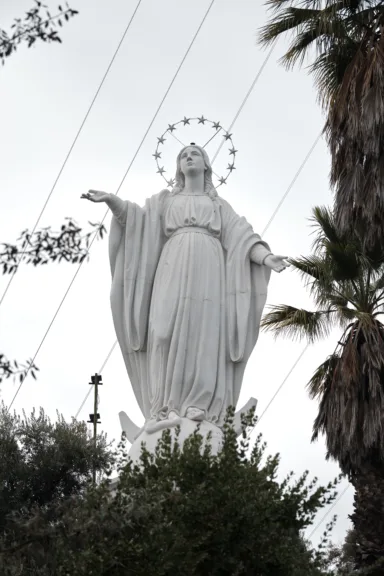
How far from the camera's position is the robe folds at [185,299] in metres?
17.2

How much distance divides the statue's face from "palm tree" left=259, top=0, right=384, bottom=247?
11.5ft

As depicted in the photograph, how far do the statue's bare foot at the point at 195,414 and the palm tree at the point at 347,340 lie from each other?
12.2 feet

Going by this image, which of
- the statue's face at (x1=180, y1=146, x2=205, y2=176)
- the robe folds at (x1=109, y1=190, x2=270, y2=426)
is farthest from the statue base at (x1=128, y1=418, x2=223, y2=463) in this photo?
the statue's face at (x1=180, y1=146, x2=205, y2=176)

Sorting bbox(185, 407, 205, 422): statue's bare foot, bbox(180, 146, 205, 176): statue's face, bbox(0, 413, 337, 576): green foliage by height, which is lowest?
bbox(0, 413, 337, 576): green foliage

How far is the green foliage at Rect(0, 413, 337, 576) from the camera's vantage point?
12164 mm

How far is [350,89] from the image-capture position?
2133cm

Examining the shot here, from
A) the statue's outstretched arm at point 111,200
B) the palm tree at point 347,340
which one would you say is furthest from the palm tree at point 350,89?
the statue's outstretched arm at point 111,200

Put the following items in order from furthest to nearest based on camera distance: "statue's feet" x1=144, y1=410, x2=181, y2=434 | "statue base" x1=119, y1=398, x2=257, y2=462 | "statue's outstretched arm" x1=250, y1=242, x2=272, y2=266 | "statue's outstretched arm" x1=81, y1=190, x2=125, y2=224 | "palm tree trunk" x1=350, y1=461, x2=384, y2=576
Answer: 1. "palm tree trunk" x1=350, y1=461, x2=384, y2=576
2. "statue's outstretched arm" x1=250, y1=242, x2=272, y2=266
3. "statue's outstretched arm" x1=81, y1=190, x2=125, y2=224
4. "statue's feet" x1=144, y1=410, x2=181, y2=434
5. "statue base" x1=119, y1=398, x2=257, y2=462

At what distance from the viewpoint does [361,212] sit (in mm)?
21578

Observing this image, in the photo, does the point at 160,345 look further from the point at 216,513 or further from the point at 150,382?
the point at 216,513

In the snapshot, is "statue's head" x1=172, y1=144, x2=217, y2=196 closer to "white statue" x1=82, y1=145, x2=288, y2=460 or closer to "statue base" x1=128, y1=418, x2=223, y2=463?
"white statue" x1=82, y1=145, x2=288, y2=460

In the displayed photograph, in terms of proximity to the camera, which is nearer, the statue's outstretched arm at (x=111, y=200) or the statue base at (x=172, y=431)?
the statue base at (x=172, y=431)

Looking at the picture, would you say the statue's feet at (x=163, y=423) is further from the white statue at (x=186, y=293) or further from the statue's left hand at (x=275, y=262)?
the statue's left hand at (x=275, y=262)

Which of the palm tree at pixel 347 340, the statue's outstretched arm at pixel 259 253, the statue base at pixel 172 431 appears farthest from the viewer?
the palm tree at pixel 347 340
